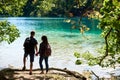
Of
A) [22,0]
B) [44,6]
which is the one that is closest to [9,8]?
[22,0]

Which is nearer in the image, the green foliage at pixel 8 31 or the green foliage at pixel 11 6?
the green foliage at pixel 8 31

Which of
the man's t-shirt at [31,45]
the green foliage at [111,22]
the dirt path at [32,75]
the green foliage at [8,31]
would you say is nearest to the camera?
the green foliage at [111,22]

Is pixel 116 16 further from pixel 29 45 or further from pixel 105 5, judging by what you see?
pixel 29 45

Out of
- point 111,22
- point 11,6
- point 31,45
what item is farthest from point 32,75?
point 111,22

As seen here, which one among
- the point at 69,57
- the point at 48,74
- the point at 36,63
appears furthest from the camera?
the point at 69,57

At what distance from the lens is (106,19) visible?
1042 centimetres

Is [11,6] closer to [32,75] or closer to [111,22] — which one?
[32,75]

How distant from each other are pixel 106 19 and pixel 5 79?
21.5ft

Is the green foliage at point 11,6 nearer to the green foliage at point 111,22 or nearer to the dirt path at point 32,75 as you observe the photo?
the dirt path at point 32,75

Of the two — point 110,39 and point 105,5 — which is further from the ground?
point 105,5

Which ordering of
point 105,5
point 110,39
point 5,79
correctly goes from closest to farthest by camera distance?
point 105,5 → point 110,39 → point 5,79

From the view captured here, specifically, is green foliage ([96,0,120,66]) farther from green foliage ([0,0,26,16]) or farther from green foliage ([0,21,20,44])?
green foliage ([0,0,26,16])

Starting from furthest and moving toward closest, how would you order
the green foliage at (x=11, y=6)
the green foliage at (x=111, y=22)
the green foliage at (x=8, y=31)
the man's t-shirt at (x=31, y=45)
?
the green foliage at (x=11, y=6), the green foliage at (x=8, y=31), the man's t-shirt at (x=31, y=45), the green foliage at (x=111, y=22)

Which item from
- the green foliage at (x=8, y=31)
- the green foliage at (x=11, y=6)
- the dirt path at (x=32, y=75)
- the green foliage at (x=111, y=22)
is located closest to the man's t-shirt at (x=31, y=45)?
the dirt path at (x=32, y=75)
